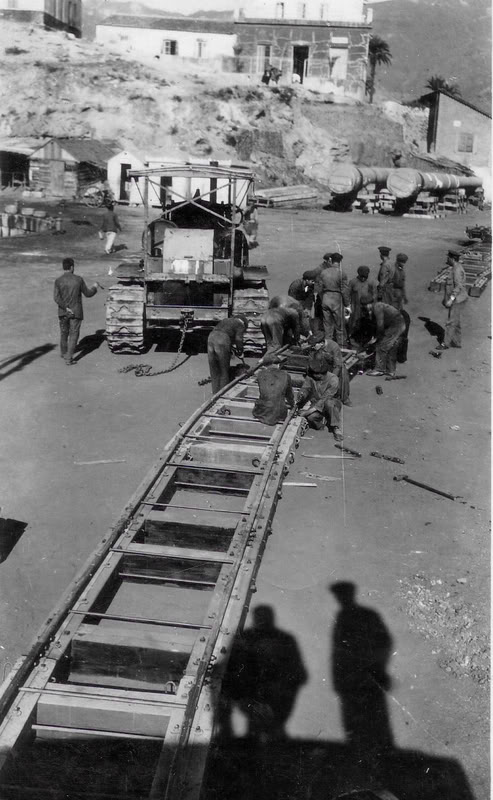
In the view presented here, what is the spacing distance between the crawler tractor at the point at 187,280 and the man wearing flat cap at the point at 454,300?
3.74 meters

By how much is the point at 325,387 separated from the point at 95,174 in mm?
29465

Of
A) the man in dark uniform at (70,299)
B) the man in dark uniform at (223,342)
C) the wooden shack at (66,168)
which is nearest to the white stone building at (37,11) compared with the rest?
the wooden shack at (66,168)

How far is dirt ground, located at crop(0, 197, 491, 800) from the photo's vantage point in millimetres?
5578

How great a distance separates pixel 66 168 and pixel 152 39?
30260mm

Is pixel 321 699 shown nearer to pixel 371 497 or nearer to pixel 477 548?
pixel 477 548

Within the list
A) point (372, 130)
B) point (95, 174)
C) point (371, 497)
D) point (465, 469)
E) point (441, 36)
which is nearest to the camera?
point (371, 497)

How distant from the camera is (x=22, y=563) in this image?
7.03 metres

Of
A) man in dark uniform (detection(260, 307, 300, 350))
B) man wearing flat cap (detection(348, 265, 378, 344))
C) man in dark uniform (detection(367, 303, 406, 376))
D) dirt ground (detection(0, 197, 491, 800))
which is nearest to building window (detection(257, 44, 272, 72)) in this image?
dirt ground (detection(0, 197, 491, 800))

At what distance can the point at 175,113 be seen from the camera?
4375 cm

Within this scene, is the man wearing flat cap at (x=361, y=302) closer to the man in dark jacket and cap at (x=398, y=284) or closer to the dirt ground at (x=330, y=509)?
the man in dark jacket and cap at (x=398, y=284)

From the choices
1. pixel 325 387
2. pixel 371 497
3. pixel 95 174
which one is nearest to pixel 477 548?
pixel 371 497

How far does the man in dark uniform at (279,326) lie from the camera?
1277 cm

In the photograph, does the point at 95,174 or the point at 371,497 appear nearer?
the point at 371,497

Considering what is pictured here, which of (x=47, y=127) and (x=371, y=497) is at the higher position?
(x=47, y=127)
